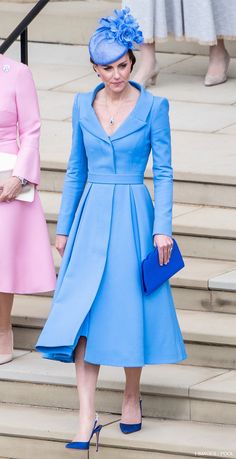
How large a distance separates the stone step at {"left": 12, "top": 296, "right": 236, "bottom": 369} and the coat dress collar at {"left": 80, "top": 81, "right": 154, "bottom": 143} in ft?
4.05

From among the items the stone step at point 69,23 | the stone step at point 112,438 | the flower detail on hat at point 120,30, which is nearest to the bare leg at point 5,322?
the stone step at point 112,438

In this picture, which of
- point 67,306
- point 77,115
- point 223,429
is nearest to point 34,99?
point 77,115

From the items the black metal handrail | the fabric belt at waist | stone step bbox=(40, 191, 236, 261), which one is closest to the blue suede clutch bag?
the fabric belt at waist

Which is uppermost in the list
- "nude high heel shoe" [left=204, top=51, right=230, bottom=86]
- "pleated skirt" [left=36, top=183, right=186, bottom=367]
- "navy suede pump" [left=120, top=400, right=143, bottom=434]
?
"nude high heel shoe" [left=204, top=51, right=230, bottom=86]

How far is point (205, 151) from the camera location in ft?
31.3

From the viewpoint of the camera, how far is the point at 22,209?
313 inches

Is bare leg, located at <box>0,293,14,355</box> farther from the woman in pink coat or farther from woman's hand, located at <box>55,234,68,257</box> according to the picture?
woman's hand, located at <box>55,234,68,257</box>

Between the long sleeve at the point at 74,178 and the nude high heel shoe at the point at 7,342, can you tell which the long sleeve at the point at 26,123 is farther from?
the nude high heel shoe at the point at 7,342

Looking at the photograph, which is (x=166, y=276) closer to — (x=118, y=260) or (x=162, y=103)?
(x=118, y=260)

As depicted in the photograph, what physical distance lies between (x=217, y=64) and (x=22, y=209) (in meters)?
3.33

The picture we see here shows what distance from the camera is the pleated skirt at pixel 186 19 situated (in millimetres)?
10672

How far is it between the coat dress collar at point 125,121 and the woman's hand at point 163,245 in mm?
457

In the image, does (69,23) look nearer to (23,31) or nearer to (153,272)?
(23,31)

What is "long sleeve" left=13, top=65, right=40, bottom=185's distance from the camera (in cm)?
780
